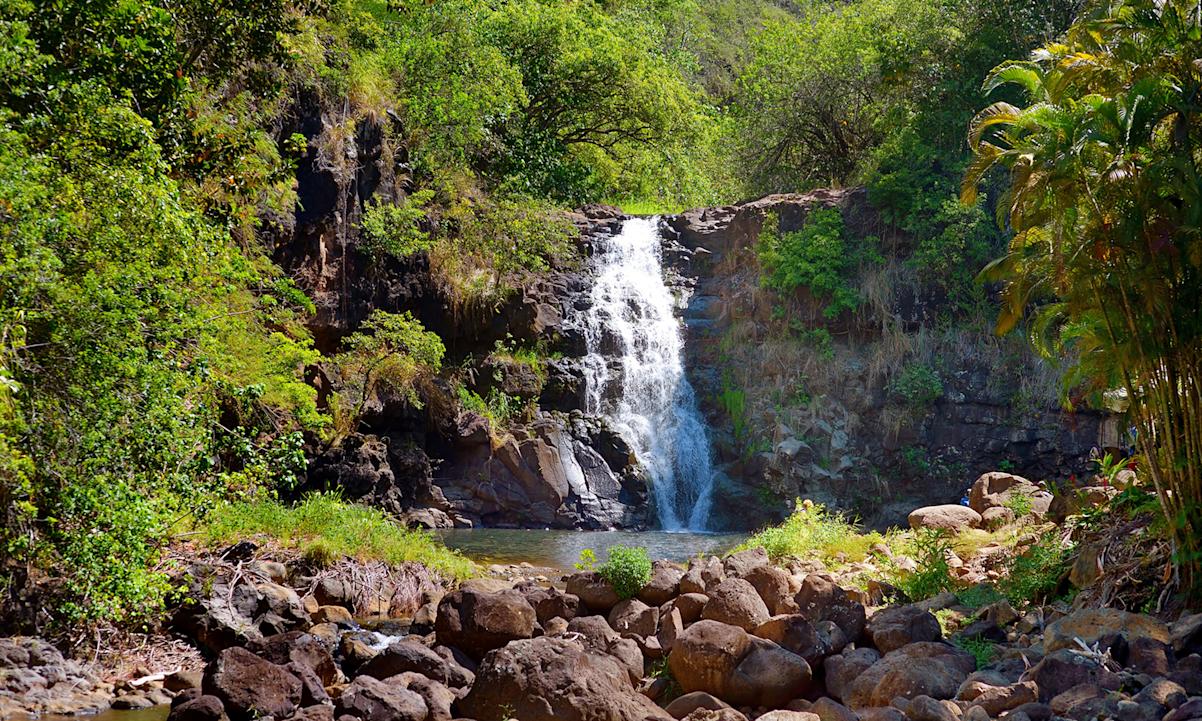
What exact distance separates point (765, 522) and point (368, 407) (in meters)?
9.46

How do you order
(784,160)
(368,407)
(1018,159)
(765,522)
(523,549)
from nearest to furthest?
(1018,159), (523,549), (368,407), (765,522), (784,160)

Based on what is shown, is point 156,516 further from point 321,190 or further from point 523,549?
point 321,190

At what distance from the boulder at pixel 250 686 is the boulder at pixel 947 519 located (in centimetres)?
984

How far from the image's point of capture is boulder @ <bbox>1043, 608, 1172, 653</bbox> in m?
8.31

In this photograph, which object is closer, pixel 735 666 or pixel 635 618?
pixel 735 666

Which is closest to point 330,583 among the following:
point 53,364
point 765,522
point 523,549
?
point 53,364

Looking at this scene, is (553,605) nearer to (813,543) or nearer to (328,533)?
(328,533)

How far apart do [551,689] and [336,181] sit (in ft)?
49.9

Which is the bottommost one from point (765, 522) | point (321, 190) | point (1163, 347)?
point (765, 522)

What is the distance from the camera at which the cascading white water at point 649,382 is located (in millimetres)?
23578

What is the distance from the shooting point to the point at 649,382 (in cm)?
2484

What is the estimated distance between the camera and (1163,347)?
374 inches

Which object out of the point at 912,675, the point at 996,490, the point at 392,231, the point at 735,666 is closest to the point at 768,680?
the point at 735,666

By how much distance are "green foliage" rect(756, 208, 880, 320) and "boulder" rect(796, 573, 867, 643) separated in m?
15.7
